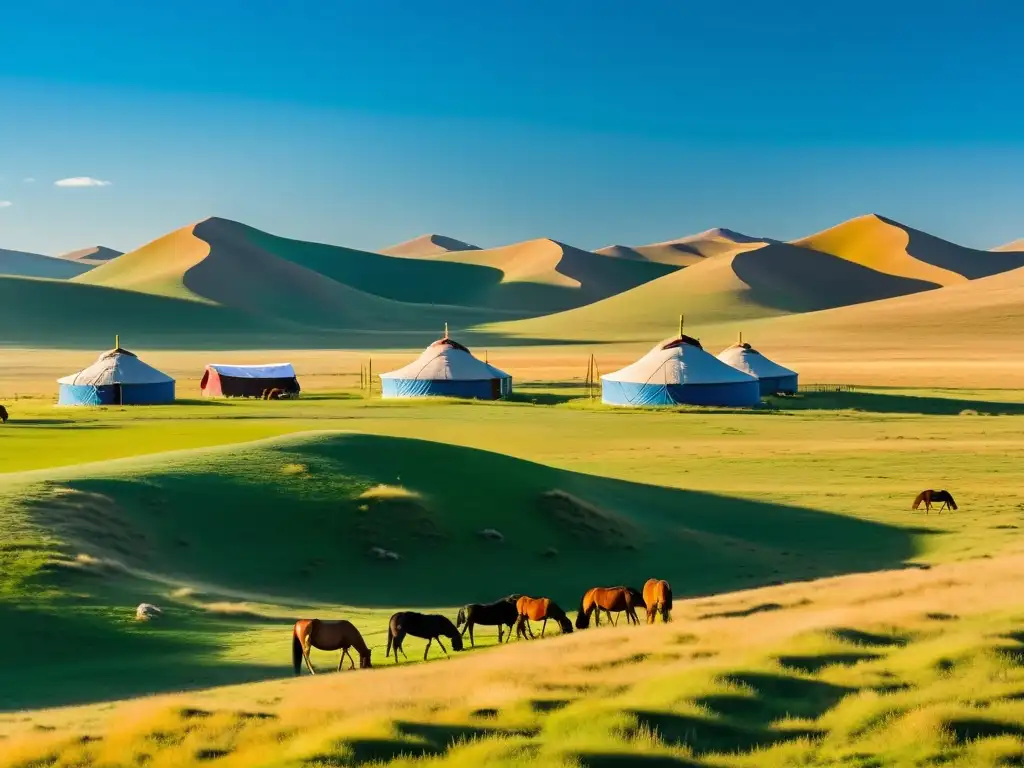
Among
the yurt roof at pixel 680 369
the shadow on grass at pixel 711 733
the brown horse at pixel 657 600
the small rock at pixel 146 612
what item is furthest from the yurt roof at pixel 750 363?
the shadow on grass at pixel 711 733

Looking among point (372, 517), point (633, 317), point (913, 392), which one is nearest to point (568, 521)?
point (372, 517)

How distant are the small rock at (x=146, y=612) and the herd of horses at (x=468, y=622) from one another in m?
2.45

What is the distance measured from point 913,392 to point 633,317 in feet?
386

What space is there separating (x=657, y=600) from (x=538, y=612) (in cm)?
187

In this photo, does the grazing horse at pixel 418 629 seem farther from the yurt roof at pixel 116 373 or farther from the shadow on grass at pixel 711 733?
the yurt roof at pixel 116 373

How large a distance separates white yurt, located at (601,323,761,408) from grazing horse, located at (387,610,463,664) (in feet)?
141

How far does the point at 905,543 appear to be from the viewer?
26.5m

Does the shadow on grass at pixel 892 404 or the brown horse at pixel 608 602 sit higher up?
the shadow on grass at pixel 892 404

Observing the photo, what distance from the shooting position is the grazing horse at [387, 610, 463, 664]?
15.0 metres

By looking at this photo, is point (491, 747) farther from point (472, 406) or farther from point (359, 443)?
point (472, 406)

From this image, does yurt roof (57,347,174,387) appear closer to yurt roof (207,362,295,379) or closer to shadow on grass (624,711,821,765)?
yurt roof (207,362,295,379)

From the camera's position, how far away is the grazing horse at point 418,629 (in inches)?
590

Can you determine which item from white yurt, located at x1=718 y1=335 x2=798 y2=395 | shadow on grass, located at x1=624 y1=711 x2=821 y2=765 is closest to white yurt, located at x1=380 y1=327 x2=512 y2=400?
white yurt, located at x1=718 y1=335 x2=798 y2=395

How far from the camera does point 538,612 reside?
16.5m
